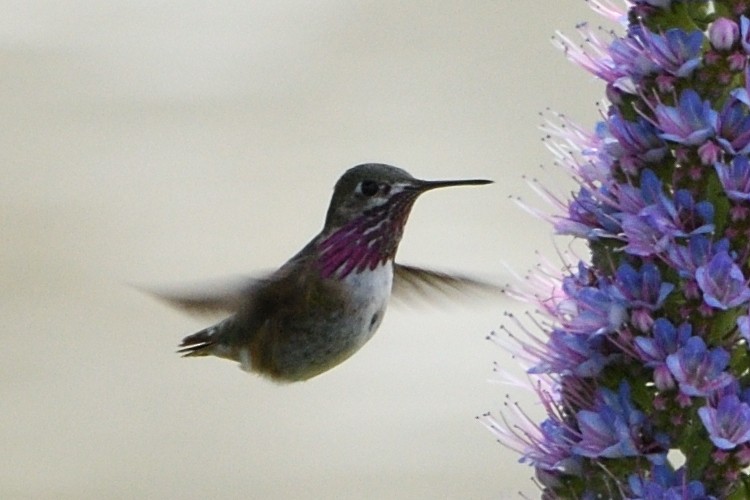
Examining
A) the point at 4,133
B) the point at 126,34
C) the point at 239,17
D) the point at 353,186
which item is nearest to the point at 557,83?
the point at 239,17

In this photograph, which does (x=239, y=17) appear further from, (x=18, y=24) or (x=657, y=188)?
(x=657, y=188)

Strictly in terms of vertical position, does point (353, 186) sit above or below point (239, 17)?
below

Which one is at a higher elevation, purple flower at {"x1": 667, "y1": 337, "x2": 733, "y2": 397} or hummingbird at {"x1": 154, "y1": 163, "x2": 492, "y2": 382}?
hummingbird at {"x1": 154, "y1": 163, "x2": 492, "y2": 382}

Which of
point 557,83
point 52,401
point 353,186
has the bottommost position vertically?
point 353,186

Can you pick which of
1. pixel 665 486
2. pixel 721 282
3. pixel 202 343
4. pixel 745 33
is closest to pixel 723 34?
pixel 745 33

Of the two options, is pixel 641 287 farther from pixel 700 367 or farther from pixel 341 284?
pixel 341 284

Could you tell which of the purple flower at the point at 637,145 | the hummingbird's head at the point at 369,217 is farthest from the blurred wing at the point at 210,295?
the purple flower at the point at 637,145

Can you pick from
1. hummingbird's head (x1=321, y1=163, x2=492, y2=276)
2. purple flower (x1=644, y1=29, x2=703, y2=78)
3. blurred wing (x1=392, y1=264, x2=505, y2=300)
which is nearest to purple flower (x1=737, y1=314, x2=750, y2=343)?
purple flower (x1=644, y1=29, x2=703, y2=78)

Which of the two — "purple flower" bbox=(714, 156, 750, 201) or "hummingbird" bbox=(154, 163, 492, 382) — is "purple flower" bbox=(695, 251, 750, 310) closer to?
"purple flower" bbox=(714, 156, 750, 201)
